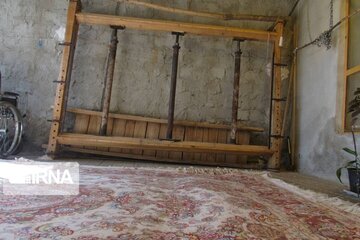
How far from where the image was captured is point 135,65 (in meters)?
3.32

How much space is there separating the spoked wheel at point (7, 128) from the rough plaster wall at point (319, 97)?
2978mm

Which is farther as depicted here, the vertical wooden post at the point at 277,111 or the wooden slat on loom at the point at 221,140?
the wooden slat on loom at the point at 221,140

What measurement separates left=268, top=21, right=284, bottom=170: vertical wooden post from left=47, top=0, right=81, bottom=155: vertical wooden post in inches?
88.8

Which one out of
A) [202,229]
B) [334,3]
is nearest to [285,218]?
[202,229]

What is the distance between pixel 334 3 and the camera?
2701 millimetres

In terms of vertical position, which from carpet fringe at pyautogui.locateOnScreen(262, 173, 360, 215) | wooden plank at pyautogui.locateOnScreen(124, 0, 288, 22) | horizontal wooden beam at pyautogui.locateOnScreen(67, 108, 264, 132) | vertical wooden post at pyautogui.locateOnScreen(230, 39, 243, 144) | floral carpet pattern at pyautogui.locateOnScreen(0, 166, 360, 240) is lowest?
floral carpet pattern at pyautogui.locateOnScreen(0, 166, 360, 240)

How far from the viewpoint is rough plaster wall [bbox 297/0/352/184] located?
2.52m

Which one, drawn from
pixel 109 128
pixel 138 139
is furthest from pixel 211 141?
pixel 109 128

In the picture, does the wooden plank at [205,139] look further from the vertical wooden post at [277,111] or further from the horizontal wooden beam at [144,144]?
the vertical wooden post at [277,111]

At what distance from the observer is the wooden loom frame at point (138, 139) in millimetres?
2781

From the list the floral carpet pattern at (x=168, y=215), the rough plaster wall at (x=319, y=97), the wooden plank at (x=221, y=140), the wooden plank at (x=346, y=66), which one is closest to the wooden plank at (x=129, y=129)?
the wooden plank at (x=221, y=140)

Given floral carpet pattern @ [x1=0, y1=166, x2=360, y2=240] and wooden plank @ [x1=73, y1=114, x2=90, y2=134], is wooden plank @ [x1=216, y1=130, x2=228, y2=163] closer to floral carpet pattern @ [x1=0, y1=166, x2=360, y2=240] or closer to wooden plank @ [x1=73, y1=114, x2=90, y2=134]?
floral carpet pattern @ [x1=0, y1=166, x2=360, y2=240]

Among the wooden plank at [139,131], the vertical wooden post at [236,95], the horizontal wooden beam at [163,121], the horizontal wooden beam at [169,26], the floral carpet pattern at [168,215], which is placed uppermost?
the horizontal wooden beam at [169,26]

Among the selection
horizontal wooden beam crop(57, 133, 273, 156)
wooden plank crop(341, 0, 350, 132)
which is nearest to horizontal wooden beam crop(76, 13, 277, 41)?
wooden plank crop(341, 0, 350, 132)
